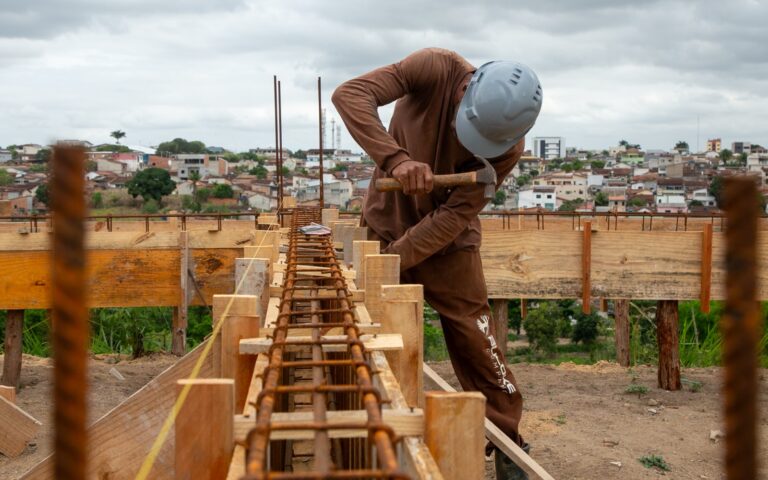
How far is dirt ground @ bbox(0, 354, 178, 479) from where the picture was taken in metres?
5.43

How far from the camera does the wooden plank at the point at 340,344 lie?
2729 millimetres

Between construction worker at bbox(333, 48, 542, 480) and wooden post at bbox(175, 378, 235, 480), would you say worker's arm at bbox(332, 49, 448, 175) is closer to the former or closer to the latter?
construction worker at bbox(333, 48, 542, 480)

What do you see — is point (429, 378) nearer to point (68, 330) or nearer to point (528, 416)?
point (528, 416)

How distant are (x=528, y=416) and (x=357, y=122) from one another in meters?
3.53

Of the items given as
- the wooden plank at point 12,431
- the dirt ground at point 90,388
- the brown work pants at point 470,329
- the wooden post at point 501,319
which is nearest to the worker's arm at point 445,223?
the brown work pants at point 470,329

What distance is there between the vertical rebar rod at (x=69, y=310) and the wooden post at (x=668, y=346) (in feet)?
24.3

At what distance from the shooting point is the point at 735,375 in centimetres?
88

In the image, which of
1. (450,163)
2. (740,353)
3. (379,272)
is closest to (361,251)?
(379,272)

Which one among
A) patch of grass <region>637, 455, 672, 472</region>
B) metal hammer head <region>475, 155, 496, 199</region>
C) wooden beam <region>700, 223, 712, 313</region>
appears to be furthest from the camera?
wooden beam <region>700, 223, 712, 313</region>

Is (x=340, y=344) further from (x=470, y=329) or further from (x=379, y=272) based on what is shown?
(x=470, y=329)

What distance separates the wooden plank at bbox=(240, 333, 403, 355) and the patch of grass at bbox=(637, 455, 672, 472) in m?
3.48

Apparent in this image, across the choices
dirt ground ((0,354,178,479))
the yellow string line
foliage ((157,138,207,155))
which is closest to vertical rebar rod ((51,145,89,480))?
the yellow string line

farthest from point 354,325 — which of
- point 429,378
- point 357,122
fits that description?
point 429,378

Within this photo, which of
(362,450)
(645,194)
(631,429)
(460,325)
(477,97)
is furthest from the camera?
(645,194)
